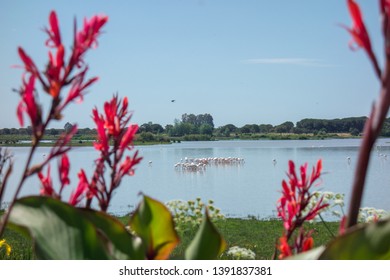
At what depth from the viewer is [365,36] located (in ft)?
1.08

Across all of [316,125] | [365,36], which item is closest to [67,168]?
[365,36]

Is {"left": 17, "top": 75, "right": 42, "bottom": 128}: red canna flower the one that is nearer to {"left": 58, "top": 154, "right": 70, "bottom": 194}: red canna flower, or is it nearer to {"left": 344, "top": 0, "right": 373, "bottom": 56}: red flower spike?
{"left": 58, "top": 154, "right": 70, "bottom": 194}: red canna flower

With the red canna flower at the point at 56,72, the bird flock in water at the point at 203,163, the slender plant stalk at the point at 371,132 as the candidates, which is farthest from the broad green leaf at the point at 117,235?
the bird flock in water at the point at 203,163

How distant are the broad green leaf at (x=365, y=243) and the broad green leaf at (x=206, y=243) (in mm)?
110

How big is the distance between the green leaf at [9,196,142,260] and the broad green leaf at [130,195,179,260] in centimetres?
6

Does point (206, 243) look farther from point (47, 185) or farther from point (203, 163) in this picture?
point (203, 163)

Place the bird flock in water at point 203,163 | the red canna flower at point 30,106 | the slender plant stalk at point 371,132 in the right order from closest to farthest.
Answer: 1. the slender plant stalk at point 371,132
2. the red canna flower at point 30,106
3. the bird flock in water at point 203,163

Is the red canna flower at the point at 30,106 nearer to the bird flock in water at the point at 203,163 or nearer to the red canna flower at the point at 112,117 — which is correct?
the red canna flower at the point at 112,117

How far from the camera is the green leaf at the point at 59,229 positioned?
1.37ft

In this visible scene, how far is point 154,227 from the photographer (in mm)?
485

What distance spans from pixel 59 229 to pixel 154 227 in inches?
3.9

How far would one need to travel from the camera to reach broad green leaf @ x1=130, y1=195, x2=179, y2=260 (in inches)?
19.0

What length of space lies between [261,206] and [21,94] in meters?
11.8

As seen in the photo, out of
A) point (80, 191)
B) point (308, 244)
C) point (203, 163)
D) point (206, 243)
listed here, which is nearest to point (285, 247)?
point (308, 244)
